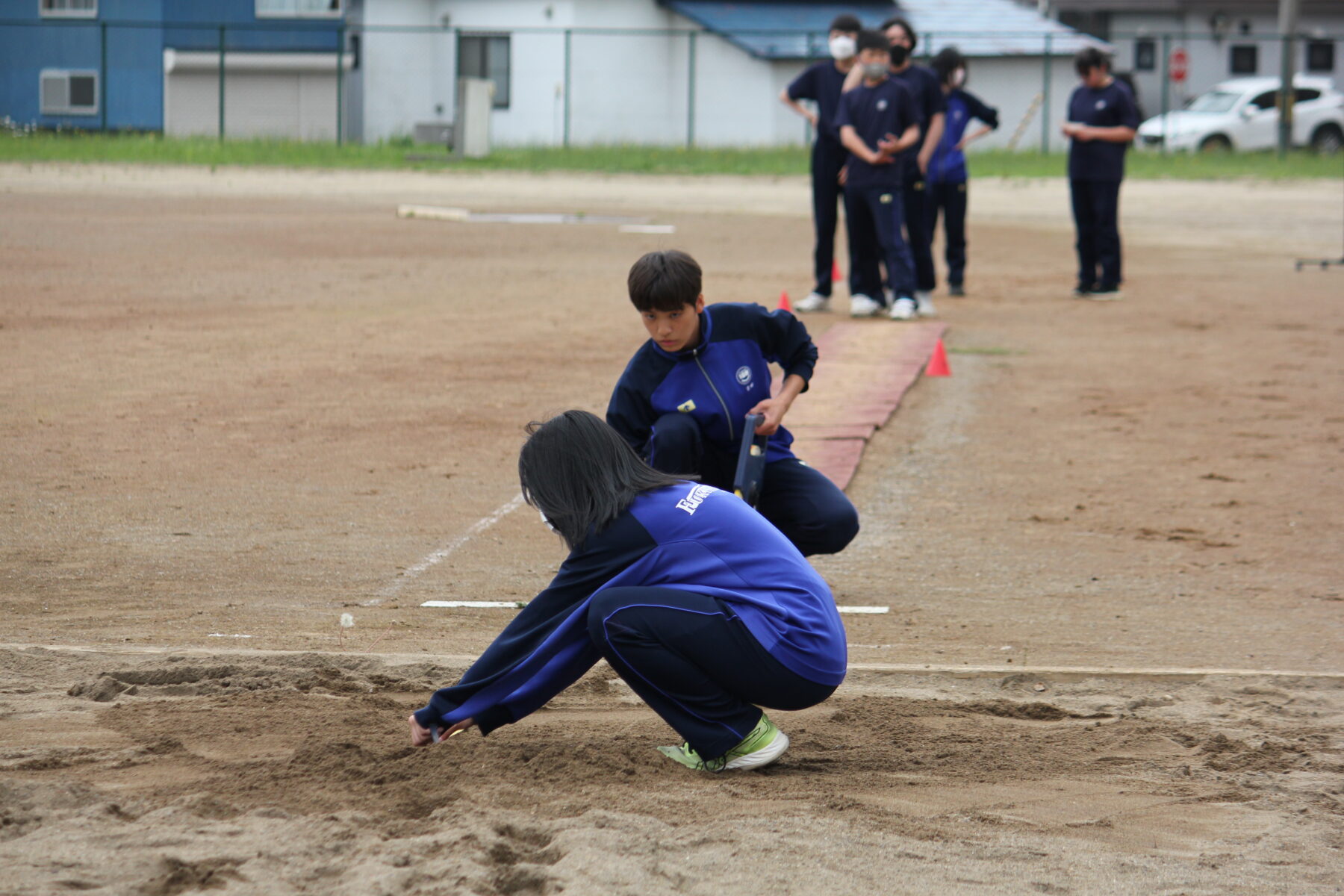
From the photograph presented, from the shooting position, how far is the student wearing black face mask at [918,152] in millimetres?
12000

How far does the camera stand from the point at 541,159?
1219 inches

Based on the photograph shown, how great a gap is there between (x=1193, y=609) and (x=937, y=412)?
3.71m

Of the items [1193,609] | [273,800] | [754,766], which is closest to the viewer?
[273,800]

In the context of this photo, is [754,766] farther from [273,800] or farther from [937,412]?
[937,412]

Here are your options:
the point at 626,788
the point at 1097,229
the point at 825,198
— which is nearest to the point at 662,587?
the point at 626,788

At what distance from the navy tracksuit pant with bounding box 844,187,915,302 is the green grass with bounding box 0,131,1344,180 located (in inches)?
636

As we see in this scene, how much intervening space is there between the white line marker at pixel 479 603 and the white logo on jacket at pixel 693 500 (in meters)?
1.89

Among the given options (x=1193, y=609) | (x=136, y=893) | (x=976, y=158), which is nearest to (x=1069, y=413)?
(x=1193, y=609)

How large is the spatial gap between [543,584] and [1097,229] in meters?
9.38

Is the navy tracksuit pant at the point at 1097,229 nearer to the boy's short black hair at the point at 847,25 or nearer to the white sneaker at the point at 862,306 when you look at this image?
the white sneaker at the point at 862,306

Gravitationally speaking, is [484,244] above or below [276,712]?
above

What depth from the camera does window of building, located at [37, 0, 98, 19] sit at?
119 ft

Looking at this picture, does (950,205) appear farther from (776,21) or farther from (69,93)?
(69,93)

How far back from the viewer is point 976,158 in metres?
31.8
